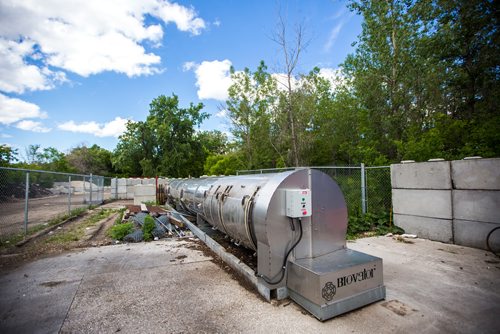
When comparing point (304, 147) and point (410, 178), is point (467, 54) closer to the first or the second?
point (410, 178)

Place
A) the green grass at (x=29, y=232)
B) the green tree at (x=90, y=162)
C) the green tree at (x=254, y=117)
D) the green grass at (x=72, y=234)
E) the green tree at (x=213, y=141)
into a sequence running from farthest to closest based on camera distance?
1. the green tree at (x=90, y=162)
2. the green tree at (x=213, y=141)
3. the green tree at (x=254, y=117)
4. the green grass at (x=72, y=234)
5. the green grass at (x=29, y=232)

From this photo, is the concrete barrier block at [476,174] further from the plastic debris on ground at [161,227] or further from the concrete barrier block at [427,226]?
the plastic debris on ground at [161,227]

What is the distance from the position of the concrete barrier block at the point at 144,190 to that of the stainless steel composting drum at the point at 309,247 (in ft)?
35.7

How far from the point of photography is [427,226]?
6.49 m

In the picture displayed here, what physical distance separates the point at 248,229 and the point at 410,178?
540cm

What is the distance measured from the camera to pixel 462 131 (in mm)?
10266

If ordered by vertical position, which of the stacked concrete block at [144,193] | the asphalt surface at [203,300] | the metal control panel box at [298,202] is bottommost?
the asphalt surface at [203,300]

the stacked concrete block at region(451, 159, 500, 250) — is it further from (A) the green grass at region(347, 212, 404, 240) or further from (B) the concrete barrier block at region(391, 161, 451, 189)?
(A) the green grass at region(347, 212, 404, 240)

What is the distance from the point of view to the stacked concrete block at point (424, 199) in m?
6.13

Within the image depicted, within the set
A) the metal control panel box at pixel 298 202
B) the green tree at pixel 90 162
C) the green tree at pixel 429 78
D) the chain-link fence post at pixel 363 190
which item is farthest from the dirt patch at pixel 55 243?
the green tree at pixel 90 162

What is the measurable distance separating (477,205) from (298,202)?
496 cm

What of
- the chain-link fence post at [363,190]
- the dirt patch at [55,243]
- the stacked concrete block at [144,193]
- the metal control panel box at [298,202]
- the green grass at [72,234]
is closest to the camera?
the metal control panel box at [298,202]

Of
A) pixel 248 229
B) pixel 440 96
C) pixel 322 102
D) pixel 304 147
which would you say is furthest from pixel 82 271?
pixel 322 102

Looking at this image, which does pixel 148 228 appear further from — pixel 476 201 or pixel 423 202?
pixel 476 201
